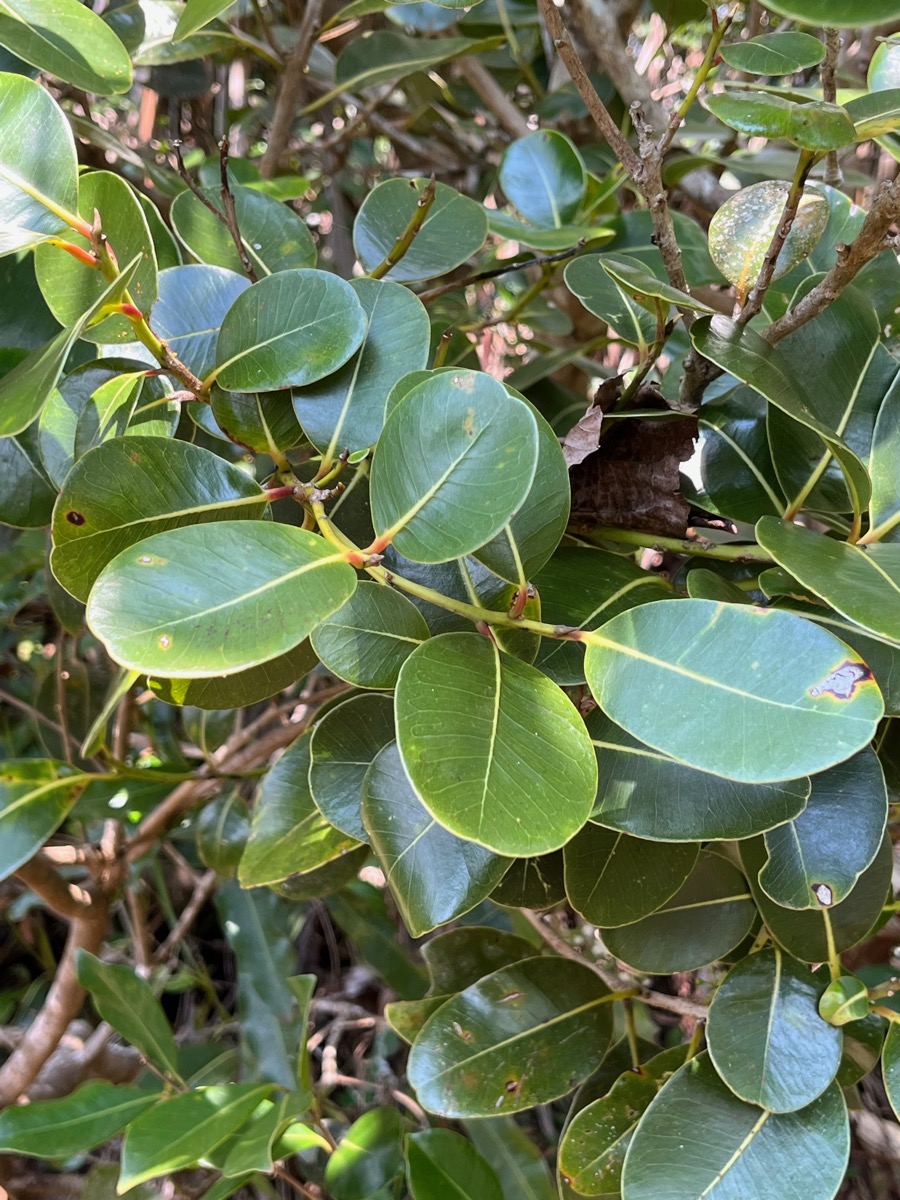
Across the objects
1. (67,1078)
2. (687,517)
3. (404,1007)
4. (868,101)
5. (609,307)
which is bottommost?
(67,1078)

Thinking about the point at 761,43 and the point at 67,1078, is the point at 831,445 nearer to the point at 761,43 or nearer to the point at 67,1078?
the point at 761,43

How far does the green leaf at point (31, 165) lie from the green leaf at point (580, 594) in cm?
31

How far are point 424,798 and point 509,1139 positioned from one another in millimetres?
687

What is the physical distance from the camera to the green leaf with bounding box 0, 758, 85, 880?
636 millimetres

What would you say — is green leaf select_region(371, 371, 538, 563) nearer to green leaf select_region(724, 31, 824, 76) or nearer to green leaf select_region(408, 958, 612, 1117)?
green leaf select_region(724, 31, 824, 76)

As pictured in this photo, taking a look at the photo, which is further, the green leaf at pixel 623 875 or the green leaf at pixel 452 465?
the green leaf at pixel 623 875

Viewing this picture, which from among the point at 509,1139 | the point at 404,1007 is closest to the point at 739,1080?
the point at 404,1007

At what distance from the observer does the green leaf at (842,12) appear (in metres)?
0.30

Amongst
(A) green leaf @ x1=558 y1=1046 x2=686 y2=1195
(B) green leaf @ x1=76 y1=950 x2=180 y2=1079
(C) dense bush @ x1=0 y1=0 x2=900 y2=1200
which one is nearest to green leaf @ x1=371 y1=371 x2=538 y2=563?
(C) dense bush @ x1=0 y1=0 x2=900 y2=1200

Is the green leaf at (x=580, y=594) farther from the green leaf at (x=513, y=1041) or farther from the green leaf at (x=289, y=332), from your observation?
A: the green leaf at (x=513, y=1041)

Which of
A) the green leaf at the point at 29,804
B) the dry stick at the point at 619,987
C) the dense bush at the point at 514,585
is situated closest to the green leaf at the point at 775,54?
the dense bush at the point at 514,585

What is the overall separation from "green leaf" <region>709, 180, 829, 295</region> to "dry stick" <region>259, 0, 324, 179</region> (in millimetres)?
550

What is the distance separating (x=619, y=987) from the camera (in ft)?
2.07

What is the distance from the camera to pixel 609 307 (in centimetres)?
56
